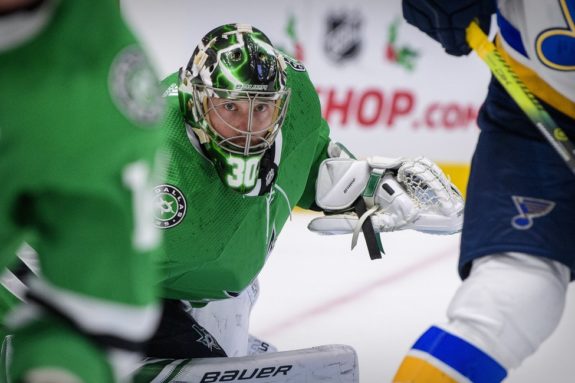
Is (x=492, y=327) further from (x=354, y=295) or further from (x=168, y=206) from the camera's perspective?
(x=354, y=295)

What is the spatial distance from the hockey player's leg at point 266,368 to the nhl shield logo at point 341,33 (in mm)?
2479

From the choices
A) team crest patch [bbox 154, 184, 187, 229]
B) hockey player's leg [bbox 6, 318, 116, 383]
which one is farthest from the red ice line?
hockey player's leg [bbox 6, 318, 116, 383]

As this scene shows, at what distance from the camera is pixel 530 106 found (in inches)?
55.7

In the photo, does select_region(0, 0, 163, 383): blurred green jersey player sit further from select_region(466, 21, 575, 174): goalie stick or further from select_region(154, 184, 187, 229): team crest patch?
select_region(154, 184, 187, 229): team crest patch

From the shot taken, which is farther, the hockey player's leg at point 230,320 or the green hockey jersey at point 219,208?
the hockey player's leg at point 230,320

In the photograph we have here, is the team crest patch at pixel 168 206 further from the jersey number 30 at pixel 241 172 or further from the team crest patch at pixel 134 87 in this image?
the team crest patch at pixel 134 87

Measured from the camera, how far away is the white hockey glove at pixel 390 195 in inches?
88.8

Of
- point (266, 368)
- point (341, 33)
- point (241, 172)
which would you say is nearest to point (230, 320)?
point (266, 368)

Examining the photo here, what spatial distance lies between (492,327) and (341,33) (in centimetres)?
326

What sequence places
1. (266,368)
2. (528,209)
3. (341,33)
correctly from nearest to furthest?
1. (528,209)
2. (266,368)
3. (341,33)

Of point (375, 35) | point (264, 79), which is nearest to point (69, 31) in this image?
point (264, 79)

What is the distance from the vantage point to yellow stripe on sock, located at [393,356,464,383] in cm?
126

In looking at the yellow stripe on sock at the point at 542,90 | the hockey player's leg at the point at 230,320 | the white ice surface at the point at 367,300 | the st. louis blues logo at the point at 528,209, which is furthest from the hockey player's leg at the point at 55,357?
the white ice surface at the point at 367,300

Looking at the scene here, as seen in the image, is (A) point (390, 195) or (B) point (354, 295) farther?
(B) point (354, 295)
